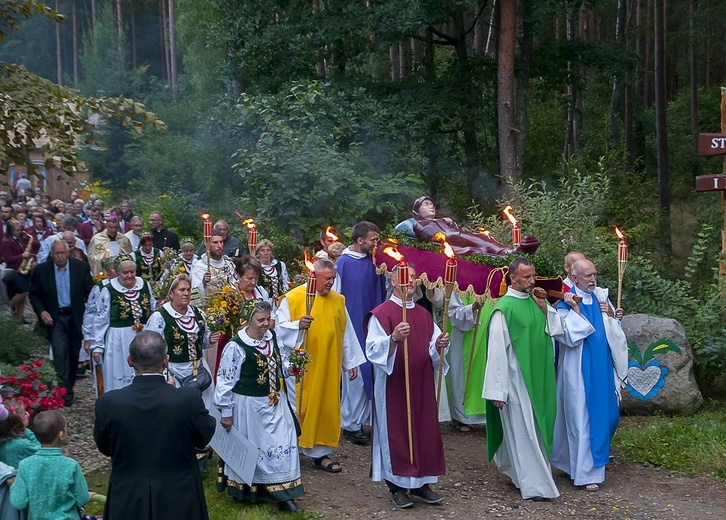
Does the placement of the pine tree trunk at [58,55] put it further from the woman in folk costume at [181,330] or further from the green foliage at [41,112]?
the woman in folk costume at [181,330]

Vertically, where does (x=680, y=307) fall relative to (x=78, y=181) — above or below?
below

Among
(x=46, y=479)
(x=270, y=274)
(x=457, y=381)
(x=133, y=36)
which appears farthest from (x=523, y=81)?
(x=133, y=36)

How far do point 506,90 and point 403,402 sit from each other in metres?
11.0

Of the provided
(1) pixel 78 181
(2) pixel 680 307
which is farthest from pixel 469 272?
(1) pixel 78 181

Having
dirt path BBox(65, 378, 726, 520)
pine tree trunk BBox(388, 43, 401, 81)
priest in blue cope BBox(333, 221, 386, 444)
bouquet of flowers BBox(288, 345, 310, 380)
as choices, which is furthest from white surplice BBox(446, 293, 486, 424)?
pine tree trunk BBox(388, 43, 401, 81)

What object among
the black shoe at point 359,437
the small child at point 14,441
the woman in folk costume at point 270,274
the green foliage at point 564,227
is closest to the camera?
the small child at point 14,441

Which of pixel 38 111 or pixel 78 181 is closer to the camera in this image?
pixel 38 111

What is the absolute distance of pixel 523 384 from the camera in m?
7.55

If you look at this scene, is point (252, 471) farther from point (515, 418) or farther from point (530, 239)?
point (530, 239)

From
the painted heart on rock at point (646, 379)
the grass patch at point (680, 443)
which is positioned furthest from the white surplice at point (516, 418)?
the painted heart on rock at point (646, 379)

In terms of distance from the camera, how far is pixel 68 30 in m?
48.9

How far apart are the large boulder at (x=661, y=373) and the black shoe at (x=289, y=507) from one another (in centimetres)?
447

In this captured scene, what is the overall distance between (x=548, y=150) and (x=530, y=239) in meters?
14.3

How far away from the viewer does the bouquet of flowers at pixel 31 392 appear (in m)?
6.98
